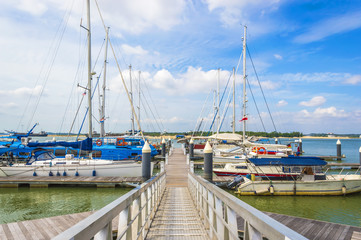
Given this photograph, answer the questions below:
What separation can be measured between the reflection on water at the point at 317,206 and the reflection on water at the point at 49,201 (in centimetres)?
929

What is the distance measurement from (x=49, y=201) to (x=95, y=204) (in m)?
3.07

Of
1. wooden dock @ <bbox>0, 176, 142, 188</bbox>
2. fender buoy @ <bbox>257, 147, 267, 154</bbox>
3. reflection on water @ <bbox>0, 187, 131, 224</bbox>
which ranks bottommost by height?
reflection on water @ <bbox>0, 187, 131, 224</bbox>

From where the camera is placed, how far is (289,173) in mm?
18188

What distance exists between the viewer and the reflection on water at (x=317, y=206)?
12617 mm

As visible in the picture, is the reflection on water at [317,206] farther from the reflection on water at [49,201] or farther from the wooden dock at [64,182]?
the reflection on water at [49,201]

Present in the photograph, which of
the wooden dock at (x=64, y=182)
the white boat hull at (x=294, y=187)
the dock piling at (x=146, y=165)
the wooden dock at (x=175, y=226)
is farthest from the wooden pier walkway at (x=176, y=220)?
the wooden dock at (x=64, y=182)

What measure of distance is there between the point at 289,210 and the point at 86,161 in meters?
15.8

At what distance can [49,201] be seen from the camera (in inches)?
588

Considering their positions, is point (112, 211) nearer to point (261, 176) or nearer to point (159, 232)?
point (159, 232)

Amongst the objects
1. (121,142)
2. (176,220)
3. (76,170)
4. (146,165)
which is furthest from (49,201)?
(121,142)

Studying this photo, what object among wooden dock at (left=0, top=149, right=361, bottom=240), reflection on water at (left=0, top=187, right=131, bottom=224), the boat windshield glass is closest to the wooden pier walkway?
wooden dock at (left=0, top=149, right=361, bottom=240)

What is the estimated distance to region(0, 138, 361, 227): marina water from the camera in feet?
41.6

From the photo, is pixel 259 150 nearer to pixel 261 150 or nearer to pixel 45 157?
pixel 261 150

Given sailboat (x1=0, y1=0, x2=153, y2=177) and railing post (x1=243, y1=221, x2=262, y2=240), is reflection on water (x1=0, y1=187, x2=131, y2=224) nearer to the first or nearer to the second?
sailboat (x1=0, y1=0, x2=153, y2=177)
